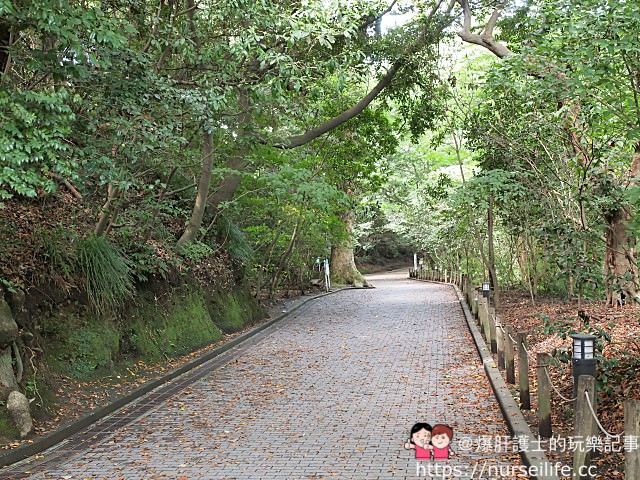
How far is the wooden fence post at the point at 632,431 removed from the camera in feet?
14.3

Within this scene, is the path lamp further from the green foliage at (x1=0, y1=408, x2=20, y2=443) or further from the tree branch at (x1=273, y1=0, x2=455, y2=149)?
the tree branch at (x1=273, y1=0, x2=455, y2=149)

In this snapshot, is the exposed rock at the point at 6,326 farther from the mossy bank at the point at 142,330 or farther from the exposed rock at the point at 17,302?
the mossy bank at the point at 142,330

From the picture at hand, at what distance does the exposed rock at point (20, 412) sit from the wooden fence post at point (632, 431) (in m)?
6.23

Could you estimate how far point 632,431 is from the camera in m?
4.37

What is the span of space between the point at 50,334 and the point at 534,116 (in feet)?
35.4

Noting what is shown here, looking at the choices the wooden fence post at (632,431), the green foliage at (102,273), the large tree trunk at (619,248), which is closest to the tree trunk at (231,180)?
the green foliage at (102,273)

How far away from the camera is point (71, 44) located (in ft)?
23.7

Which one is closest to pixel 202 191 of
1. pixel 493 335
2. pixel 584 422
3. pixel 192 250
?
pixel 192 250

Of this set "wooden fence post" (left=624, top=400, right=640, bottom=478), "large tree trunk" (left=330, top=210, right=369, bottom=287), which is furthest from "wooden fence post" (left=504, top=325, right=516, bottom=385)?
"large tree trunk" (left=330, top=210, right=369, bottom=287)

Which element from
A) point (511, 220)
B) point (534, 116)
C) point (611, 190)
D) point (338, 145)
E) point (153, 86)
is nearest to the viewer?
point (153, 86)

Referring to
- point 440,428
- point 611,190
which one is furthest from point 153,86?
point 611,190

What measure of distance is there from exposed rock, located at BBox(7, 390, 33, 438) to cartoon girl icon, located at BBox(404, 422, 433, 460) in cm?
429

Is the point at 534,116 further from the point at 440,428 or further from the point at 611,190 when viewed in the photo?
the point at 440,428

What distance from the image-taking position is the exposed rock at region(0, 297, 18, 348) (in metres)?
7.66
